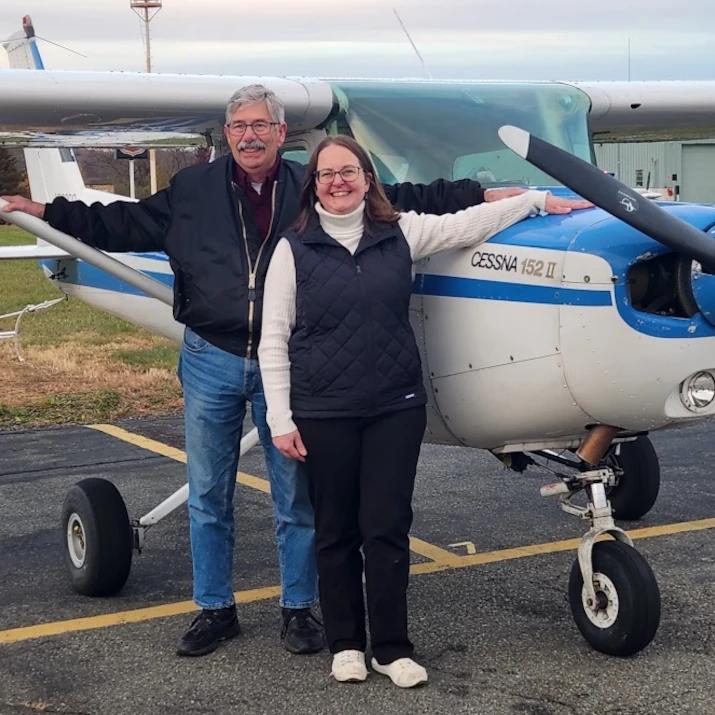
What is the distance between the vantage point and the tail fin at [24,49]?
24.7 feet

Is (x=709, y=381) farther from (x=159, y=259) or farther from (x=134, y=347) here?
(x=134, y=347)

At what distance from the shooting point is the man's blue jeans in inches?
152

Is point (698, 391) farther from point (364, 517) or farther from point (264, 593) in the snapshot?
point (264, 593)

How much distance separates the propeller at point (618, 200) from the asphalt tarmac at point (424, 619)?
1.38 meters

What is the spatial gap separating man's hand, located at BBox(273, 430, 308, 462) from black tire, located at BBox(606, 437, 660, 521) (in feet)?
8.41

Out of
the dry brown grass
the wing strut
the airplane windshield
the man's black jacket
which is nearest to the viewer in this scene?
the man's black jacket

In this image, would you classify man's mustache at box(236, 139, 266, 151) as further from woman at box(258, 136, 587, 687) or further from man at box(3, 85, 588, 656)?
woman at box(258, 136, 587, 687)

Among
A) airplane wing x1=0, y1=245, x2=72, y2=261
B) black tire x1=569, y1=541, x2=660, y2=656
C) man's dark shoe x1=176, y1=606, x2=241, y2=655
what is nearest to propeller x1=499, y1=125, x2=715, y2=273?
black tire x1=569, y1=541, x2=660, y2=656

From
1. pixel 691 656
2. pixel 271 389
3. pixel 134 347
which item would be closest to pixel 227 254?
pixel 271 389

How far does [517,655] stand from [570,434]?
0.79 m

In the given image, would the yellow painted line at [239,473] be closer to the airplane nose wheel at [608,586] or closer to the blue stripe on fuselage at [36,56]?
the airplane nose wheel at [608,586]

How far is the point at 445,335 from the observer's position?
3766 millimetres

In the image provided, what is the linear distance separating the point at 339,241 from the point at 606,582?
1.42 metres

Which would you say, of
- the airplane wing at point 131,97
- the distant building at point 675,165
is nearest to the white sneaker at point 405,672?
the airplane wing at point 131,97
